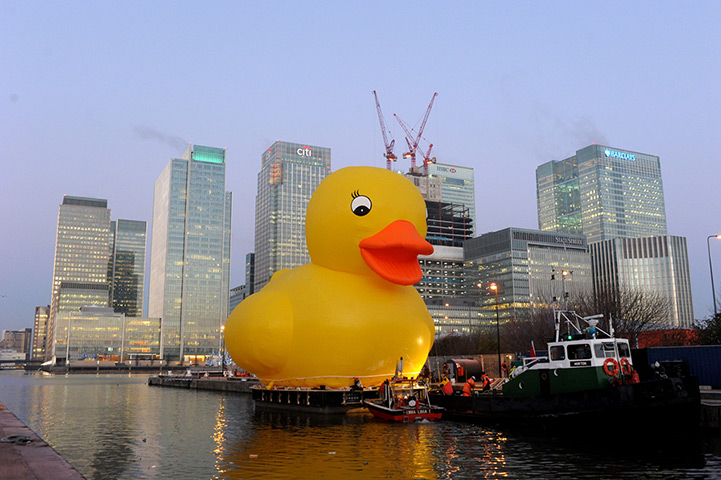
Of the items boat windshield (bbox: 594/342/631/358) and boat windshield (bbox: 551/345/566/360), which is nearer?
boat windshield (bbox: 594/342/631/358)

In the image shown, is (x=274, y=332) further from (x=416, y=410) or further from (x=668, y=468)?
(x=668, y=468)

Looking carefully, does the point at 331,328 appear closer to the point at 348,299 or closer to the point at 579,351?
the point at 348,299

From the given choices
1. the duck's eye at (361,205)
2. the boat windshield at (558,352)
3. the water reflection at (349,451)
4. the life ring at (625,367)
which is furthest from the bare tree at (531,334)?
the duck's eye at (361,205)

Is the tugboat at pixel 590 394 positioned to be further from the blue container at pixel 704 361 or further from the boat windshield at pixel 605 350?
the blue container at pixel 704 361

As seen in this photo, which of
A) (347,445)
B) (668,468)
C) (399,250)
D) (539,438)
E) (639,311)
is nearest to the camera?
(668,468)

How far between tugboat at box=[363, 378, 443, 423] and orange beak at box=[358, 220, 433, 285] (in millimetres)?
4926

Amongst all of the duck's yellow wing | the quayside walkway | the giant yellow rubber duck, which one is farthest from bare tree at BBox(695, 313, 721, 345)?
the quayside walkway

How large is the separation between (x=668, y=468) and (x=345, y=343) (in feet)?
46.0

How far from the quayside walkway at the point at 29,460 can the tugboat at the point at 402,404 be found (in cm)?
1391

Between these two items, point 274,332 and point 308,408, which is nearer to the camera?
point 274,332

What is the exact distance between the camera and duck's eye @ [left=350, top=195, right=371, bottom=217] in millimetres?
26781

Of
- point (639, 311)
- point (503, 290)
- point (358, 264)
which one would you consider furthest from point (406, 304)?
point (503, 290)

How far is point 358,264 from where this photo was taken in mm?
27672

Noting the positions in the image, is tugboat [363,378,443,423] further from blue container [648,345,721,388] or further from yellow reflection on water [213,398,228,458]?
blue container [648,345,721,388]
